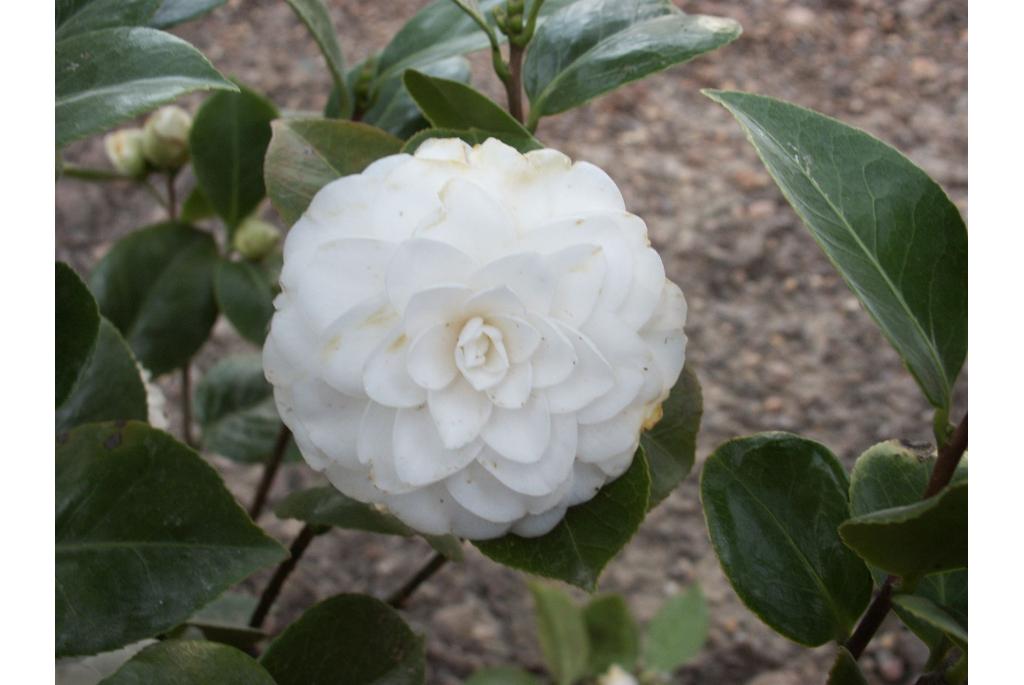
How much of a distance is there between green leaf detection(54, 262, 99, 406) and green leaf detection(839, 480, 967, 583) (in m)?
0.41

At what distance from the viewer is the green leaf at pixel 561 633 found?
Answer: 52.7 inches

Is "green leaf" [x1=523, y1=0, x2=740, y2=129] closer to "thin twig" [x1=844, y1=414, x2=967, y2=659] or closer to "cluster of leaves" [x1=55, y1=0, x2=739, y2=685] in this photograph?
"cluster of leaves" [x1=55, y1=0, x2=739, y2=685]

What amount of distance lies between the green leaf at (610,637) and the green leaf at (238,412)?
1.43 feet

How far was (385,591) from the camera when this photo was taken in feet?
4.84

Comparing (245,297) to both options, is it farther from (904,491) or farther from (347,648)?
(904,491)

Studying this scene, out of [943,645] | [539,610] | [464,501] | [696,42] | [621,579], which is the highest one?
[696,42]

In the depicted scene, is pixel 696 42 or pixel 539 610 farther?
pixel 539 610

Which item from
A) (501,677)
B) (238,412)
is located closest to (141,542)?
(238,412)

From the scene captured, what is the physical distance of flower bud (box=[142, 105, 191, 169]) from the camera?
1.12 meters

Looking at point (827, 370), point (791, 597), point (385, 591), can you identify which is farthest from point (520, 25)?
point (827, 370)

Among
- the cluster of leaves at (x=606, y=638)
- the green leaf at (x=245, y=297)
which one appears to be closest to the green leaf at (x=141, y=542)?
the green leaf at (x=245, y=297)

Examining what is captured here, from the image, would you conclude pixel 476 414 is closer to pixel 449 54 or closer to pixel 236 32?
pixel 449 54

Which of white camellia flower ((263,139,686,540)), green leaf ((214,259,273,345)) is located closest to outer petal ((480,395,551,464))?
white camellia flower ((263,139,686,540))

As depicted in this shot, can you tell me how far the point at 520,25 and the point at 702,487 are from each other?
0.27m
